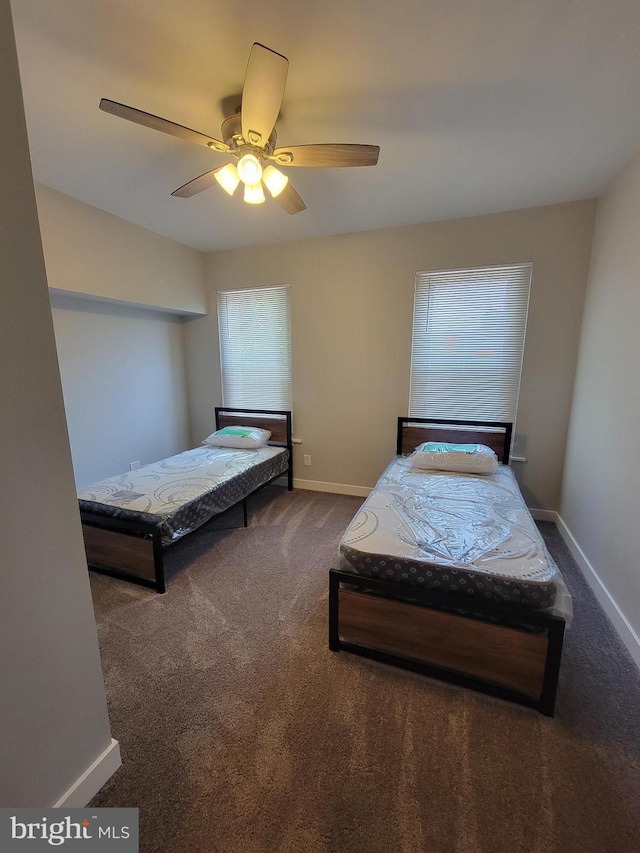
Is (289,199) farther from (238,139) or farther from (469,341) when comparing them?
(469,341)

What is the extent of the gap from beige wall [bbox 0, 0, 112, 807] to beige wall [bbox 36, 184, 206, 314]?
2011 millimetres

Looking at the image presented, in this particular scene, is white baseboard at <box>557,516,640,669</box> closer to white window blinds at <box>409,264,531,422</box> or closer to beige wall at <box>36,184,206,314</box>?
white window blinds at <box>409,264,531,422</box>

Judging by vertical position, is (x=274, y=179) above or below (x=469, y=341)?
above

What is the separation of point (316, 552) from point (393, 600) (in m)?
1.09

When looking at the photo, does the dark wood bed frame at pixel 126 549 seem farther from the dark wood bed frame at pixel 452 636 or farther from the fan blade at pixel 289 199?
the fan blade at pixel 289 199

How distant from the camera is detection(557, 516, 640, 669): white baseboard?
1687mm

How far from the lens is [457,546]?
64.3 inches

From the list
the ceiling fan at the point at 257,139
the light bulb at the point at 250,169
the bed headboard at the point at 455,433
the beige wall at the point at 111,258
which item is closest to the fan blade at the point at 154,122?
the ceiling fan at the point at 257,139

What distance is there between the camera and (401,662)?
160 centimetres

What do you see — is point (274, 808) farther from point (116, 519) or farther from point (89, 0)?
point (89, 0)

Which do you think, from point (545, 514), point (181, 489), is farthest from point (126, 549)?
point (545, 514)

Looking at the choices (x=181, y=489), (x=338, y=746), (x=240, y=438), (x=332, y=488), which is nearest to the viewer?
(x=338, y=746)

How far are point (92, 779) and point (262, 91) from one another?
99.6 inches

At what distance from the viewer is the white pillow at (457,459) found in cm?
268
